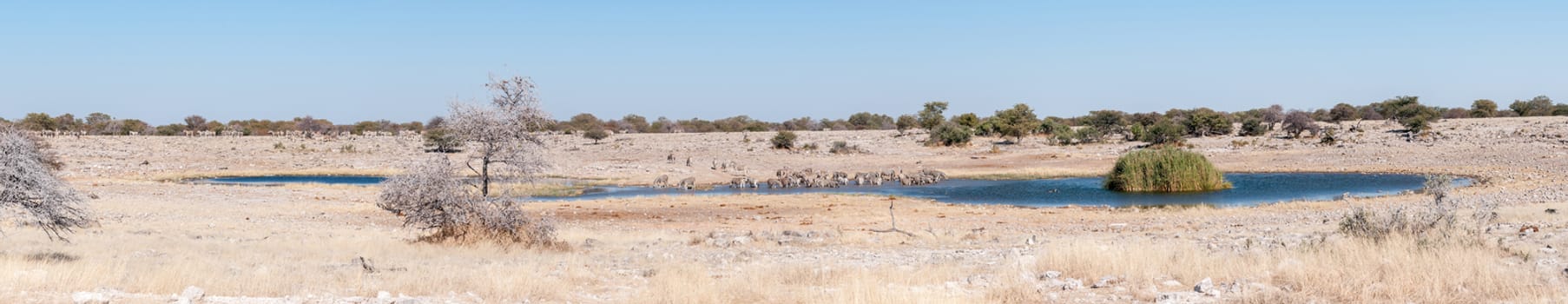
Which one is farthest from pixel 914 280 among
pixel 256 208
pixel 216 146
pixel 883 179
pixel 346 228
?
pixel 216 146

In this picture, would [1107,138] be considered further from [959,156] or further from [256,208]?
[256,208]

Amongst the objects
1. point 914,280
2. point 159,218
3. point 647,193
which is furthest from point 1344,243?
point 647,193

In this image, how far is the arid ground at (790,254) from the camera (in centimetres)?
1010

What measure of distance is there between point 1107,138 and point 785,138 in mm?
24754

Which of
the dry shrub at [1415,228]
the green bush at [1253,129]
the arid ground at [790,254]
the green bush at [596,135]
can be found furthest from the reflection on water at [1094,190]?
the green bush at [596,135]

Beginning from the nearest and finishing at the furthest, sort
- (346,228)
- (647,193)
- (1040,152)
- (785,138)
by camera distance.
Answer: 1. (346,228)
2. (647,193)
3. (1040,152)
4. (785,138)

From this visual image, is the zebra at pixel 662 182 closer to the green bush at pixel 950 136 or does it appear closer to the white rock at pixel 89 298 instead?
the green bush at pixel 950 136

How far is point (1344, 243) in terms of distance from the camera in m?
12.9

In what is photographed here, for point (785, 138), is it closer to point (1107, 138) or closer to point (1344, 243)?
point (1107, 138)

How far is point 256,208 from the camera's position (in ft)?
100

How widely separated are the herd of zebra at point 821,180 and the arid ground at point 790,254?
7106 millimetres

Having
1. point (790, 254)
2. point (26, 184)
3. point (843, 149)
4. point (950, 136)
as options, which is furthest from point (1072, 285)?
point (950, 136)

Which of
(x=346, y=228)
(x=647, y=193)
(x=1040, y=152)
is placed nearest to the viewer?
(x=346, y=228)

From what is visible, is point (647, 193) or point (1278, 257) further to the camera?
point (647, 193)
